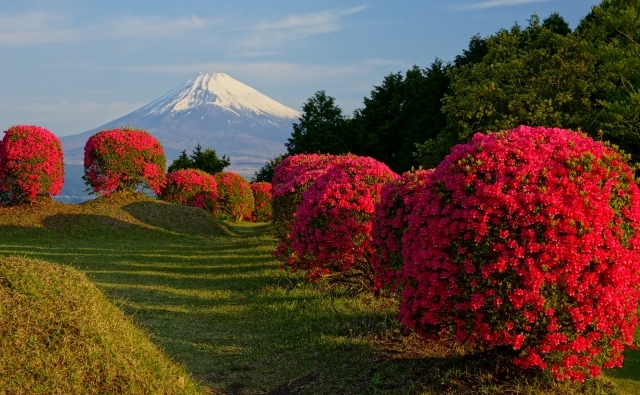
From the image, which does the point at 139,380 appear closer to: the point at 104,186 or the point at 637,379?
the point at 637,379

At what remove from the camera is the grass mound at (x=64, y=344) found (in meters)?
6.30

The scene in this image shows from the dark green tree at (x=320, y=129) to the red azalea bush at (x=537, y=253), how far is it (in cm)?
4876

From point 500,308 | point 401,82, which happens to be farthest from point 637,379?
point 401,82

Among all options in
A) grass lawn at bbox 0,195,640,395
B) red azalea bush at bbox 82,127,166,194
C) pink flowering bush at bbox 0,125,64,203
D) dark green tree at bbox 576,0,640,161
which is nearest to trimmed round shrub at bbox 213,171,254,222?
red azalea bush at bbox 82,127,166,194

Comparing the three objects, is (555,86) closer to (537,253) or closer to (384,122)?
(384,122)

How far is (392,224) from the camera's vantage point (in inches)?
351

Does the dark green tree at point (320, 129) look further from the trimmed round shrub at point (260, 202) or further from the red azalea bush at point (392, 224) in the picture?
the red azalea bush at point (392, 224)

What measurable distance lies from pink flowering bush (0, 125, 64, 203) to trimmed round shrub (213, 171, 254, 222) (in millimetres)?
15408

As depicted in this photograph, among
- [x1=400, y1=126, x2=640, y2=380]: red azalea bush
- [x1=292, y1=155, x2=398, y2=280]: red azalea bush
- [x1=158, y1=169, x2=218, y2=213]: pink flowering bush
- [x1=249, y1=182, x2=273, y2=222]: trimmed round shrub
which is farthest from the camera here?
[x1=249, y1=182, x2=273, y2=222]: trimmed round shrub

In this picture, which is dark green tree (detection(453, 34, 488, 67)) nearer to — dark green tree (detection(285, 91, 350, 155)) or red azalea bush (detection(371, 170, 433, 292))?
dark green tree (detection(285, 91, 350, 155))

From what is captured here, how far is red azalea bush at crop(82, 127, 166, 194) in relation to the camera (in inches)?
1182

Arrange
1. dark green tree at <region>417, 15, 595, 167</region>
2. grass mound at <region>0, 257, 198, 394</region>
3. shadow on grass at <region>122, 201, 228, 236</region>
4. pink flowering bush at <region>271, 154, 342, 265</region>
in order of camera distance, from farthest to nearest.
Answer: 1. dark green tree at <region>417, 15, 595, 167</region>
2. shadow on grass at <region>122, 201, 228, 236</region>
3. pink flowering bush at <region>271, 154, 342, 265</region>
4. grass mound at <region>0, 257, 198, 394</region>

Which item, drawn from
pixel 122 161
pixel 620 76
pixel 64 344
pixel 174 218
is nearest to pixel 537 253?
pixel 64 344

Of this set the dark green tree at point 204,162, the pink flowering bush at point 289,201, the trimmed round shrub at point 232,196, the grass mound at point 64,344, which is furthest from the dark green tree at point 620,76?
the dark green tree at point 204,162
